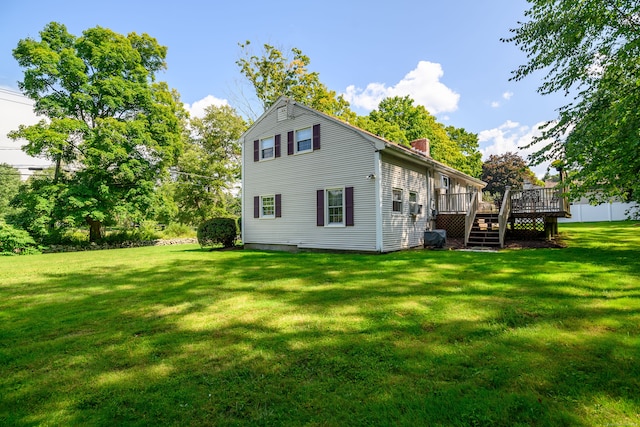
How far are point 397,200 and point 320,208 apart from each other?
128 inches

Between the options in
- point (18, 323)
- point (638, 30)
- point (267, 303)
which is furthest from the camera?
point (638, 30)

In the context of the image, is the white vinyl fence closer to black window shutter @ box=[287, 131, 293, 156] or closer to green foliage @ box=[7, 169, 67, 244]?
black window shutter @ box=[287, 131, 293, 156]

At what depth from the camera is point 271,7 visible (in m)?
14.0

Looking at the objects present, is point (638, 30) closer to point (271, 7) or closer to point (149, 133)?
point (271, 7)

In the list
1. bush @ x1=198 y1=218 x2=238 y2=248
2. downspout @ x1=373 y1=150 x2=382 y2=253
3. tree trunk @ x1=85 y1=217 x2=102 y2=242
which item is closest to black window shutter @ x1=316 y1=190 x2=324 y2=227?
downspout @ x1=373 y1=150 x2=382 y2=253

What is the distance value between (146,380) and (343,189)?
10.2 m

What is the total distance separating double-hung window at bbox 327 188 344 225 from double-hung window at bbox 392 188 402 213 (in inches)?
84.4

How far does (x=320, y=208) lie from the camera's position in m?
12.6

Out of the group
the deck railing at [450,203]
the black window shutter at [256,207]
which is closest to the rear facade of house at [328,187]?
the black window shutter at [256,207]

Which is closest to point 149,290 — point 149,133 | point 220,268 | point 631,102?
point 220,268

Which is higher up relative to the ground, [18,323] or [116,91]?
[116,91]

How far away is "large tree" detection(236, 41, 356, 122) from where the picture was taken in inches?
960

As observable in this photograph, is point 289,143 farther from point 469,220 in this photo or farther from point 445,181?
point 445,181

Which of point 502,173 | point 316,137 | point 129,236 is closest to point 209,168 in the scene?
point 129,236
